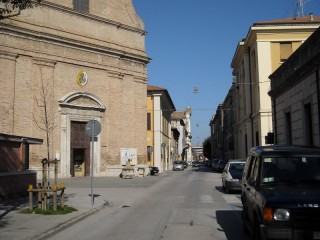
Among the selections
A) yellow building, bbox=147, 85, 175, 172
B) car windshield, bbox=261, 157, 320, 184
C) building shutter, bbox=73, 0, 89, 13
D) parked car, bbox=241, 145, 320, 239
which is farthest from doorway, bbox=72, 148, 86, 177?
car windshield, bbox=261, 157, 320, 184

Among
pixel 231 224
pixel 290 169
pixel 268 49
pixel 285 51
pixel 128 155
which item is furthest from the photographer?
pixel 128 155

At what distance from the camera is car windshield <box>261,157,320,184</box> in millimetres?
7652

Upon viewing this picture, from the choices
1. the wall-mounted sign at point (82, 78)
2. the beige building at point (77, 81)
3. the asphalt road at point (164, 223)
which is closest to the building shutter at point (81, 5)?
the beige building at point (77, 81)

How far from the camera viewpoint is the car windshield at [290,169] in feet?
25.1

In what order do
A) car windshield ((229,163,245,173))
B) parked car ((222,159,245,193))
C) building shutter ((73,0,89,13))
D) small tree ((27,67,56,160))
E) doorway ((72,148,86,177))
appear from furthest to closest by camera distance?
building shutter ((73,0,89,13))
doorway ((72,148,86,177))
small tree ((27,67,56,160))
car windshield ((229,163,245,173))
parked car ((222,159,245,193))

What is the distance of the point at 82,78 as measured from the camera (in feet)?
128

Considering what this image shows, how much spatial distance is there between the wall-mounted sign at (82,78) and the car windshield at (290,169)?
32.3m

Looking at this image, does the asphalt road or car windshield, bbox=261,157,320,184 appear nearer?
car windshield, bbox=261,157,320,184

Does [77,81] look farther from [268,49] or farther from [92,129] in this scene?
[92,129]

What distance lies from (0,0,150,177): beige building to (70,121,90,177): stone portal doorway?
9cm

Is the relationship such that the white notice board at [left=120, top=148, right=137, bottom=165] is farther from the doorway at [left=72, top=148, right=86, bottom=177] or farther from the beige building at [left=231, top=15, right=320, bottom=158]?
the beige building at [left=231, top=15, right=320, bottom=158]

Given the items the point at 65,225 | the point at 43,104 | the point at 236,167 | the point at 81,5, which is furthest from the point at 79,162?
the point at 65,225

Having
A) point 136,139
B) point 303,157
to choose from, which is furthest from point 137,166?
point 303,157

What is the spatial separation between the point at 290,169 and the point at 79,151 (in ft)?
109
